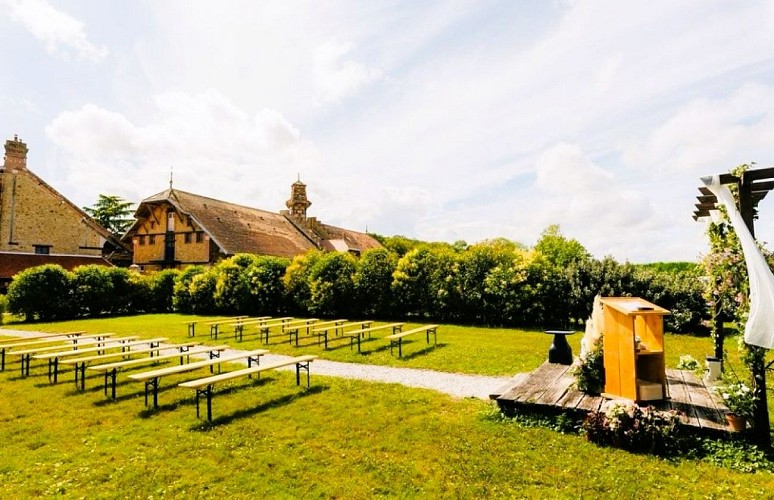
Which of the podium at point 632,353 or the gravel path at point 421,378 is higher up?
the podium at point 632,353

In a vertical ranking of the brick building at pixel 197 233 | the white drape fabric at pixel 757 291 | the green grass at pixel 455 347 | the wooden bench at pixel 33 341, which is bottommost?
the green grass at pixel 455 347

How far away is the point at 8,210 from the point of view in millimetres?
33719

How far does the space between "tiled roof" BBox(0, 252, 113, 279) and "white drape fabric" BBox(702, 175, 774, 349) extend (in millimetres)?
33873

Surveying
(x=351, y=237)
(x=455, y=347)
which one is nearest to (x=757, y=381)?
(x=455, y=347)

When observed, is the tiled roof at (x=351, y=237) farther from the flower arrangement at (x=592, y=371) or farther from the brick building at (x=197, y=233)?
the flower arrangement at (x=592, y=371)

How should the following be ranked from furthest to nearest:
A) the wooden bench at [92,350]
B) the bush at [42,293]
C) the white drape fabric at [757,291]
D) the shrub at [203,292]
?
the shrub at [203,292] < the bush at [42,293] < the wooden bench at [92,350] < the white drape fabric at [757,291]

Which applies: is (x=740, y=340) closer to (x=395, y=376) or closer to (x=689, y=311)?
(x=395, y=376)

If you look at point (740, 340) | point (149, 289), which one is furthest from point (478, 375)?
point (149, 289)

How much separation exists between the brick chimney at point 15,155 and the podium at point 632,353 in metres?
42.6

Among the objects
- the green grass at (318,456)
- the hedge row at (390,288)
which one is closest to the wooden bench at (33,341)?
the green grass at (318,456)

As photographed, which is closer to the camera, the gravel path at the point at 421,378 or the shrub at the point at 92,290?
the gravel path at the point at 421,378

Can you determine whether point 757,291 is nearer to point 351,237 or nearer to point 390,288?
point 390,288

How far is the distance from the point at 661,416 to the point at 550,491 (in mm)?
2166

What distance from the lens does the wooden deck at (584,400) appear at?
6160 millimetres
